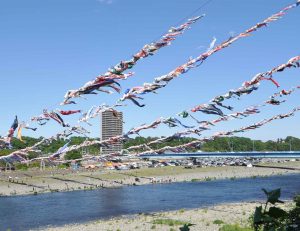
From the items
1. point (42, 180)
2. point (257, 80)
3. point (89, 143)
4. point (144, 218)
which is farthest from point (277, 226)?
point (42, 180)

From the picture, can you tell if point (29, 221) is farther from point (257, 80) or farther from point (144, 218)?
point (257, 80)

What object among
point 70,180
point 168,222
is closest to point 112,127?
point 168,222

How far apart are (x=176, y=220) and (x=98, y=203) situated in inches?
677

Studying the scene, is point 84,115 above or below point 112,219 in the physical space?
above

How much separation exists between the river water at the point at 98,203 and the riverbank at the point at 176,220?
3136 millimetres

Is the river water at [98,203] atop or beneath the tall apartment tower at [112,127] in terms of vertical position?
beneath

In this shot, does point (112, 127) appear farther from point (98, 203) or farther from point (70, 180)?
point (70, 180)

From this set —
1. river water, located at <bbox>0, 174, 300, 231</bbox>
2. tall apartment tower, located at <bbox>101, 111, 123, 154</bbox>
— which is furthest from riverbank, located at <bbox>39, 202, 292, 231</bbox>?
tall apartment tower, located at <bbox>101, 111, 123, 154</bbox>

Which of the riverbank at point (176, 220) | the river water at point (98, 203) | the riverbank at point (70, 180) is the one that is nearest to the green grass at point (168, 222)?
the riverbank at point (176, 220)

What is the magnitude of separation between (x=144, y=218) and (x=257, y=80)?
37.2 meters

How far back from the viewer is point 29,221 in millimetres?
40125

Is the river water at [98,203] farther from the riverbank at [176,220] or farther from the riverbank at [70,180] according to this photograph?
the riverbank at [70,180]

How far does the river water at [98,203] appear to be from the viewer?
41.5m

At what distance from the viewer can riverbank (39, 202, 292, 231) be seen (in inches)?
1385
